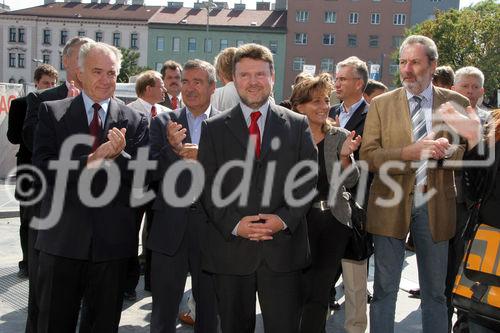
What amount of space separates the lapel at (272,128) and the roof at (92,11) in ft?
260

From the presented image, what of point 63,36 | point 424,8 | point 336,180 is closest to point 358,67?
point 336,180

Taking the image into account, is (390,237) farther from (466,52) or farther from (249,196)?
(466,52)

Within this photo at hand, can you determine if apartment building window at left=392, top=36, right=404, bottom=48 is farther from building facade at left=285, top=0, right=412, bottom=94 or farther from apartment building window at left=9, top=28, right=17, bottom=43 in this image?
apartment building window at left=9, top=28, right=17, bottom=43

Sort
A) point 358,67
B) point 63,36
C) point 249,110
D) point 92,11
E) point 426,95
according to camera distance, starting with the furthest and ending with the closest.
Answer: point 92,11 < point 63,36 < point 358,67 < point 426,95 < point 249,110

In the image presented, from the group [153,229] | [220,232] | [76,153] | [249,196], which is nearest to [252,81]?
[249,196]

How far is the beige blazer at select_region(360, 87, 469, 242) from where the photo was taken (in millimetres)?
4047

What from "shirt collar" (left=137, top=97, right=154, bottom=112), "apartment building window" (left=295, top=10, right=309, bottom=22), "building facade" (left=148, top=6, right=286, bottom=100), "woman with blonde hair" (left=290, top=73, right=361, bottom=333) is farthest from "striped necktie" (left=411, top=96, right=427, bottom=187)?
"apartment building window" (left=295, top=10, right=309, bottom=22)

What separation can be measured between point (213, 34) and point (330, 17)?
15.1 meters

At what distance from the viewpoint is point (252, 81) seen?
343cm

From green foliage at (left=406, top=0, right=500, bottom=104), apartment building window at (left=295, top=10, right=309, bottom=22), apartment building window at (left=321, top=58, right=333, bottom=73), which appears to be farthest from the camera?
apartment building window at (left=321, top=58, right=333, bottom=73)

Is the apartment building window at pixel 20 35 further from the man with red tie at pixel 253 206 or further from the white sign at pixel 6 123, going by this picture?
the man with red tie at pixel 253 206

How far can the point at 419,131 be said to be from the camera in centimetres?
415

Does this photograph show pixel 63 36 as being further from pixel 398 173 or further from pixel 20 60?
pixel 398 173

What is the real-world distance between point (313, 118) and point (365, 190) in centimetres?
78
